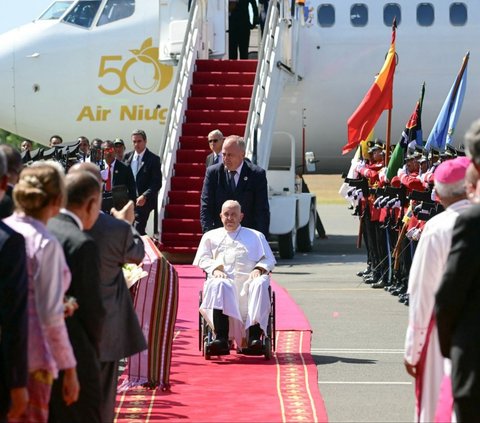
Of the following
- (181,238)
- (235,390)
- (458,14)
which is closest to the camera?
(235,390)

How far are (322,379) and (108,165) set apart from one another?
569 centimetres

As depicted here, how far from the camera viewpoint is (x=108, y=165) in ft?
49.2

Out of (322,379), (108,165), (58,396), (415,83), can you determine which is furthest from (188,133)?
(58,396)

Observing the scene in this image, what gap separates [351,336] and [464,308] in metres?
6.86

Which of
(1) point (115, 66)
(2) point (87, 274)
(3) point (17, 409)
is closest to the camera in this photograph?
(3) point (17, 409)

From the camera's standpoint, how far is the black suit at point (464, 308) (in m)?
5.25

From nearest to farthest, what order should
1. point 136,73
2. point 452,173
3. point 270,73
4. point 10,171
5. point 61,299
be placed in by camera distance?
point 61,299 → point 452,173 → point 10,171 → point 270,73 → point 136,73

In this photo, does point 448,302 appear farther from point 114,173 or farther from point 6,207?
point 114,173

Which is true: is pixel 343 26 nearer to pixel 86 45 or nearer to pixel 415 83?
pixel 415 83

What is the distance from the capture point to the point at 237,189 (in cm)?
1207

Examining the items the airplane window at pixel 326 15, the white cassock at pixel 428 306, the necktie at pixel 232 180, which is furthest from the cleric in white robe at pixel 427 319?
the airplane window at pixel 326 15

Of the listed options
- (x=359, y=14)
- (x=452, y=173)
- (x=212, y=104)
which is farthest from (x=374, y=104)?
(x=452, y=173)

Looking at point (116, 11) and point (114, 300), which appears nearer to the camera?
point (114, 300)

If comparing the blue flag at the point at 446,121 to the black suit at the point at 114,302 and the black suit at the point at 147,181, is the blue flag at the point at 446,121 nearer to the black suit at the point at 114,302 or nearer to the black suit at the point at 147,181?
the black suit at the point at 147,181
